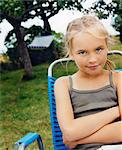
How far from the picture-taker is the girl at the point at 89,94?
1851mm

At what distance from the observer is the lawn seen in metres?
4.46

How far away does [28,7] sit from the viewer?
6.41m

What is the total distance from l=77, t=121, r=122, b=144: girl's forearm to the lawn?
6.41ft

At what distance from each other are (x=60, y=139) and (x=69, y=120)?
0.51 meters

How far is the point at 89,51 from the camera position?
1.85 metres

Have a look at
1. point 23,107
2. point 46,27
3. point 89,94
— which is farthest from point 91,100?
point 46,27

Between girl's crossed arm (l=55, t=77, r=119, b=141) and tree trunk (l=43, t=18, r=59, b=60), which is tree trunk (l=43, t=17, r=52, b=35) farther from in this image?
girl's crossed arm (l=55, t=77, r=119, b=141)

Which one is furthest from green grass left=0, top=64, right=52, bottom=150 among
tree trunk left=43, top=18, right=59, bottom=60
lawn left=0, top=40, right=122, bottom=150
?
tree trunk left=43, top=18, right=59, bottom=60

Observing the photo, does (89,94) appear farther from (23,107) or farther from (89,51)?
(23,107)

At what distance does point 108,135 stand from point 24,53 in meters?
4.82

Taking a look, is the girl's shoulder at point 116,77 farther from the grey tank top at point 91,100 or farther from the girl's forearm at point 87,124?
the girl's forearm at point 87,124

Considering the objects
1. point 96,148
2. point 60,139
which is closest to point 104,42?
point 96,148

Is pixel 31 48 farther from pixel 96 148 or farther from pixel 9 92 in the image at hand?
pixel 96 148

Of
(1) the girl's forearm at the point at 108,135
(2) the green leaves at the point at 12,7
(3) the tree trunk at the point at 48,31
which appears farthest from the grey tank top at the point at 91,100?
(3) the tree trunk at the point at 48,31
